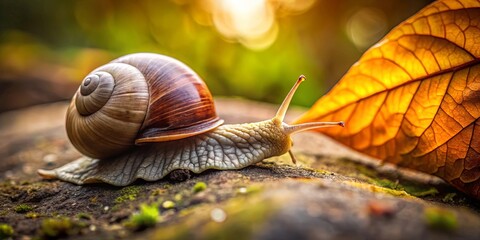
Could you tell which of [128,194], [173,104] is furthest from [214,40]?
[128,194]

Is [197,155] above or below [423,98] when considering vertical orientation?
below

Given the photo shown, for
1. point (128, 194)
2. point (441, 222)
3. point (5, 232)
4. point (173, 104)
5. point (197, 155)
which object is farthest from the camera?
point (173, 104)

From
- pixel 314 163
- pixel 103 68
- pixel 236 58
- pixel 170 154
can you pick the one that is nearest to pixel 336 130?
pixel 314 163

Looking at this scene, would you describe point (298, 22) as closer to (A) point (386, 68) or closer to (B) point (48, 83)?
(B) point (48, 83)

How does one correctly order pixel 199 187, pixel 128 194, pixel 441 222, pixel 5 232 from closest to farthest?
pixel 441 222 → pixel 5 232 → pixel 199 187 → pixel 128 194

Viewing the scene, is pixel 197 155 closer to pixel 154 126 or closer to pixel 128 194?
pixel 154 126

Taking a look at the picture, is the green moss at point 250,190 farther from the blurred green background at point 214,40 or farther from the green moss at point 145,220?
the blurred green background at point 214,40

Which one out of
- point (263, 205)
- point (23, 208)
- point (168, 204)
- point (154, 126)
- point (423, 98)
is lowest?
point (23, 208)
